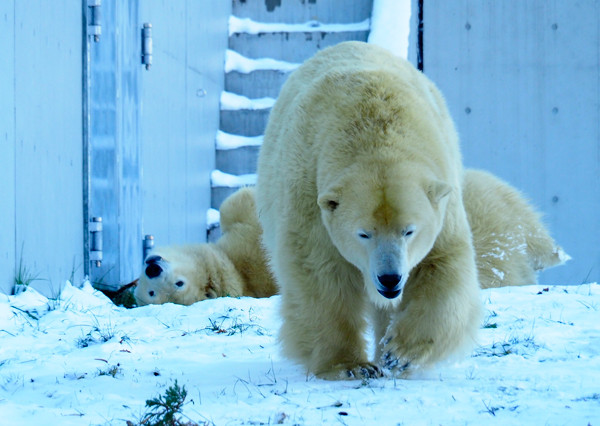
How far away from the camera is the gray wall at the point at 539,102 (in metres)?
9.27

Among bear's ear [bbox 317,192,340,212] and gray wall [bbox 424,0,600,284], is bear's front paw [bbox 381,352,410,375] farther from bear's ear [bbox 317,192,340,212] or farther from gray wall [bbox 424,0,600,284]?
gray wall [bbox 424,0,600,284]

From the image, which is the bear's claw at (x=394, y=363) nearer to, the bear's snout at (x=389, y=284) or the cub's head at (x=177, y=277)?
the bear's snout at (x=389, y=284)

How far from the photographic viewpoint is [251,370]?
3820 millimetres

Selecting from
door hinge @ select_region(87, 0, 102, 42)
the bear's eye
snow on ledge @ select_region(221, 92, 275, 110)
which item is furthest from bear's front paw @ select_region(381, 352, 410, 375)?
snow on ledge @ select_region(221, 92, 275, 110)

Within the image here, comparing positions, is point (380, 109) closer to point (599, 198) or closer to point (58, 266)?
point (58, 266)

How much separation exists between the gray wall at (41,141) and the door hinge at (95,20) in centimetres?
9

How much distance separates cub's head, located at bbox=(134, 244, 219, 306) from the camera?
6344 mm

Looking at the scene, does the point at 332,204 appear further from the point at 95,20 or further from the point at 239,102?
the point at 239,102

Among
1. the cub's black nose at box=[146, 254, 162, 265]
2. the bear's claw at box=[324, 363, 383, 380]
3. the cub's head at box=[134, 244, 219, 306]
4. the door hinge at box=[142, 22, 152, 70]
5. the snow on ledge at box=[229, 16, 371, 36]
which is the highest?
the snow on ledge at box=[229, 16, 371, 36]

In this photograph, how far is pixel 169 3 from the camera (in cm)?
763

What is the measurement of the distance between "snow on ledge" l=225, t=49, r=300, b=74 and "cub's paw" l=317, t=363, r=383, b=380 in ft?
18.4

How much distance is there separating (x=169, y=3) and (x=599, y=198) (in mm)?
4773

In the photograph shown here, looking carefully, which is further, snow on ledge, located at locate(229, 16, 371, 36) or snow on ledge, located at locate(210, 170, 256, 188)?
snow on ledge, located at locate(229, 16, 371, 36)

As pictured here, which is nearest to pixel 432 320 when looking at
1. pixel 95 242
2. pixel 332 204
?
pixel 332 204
